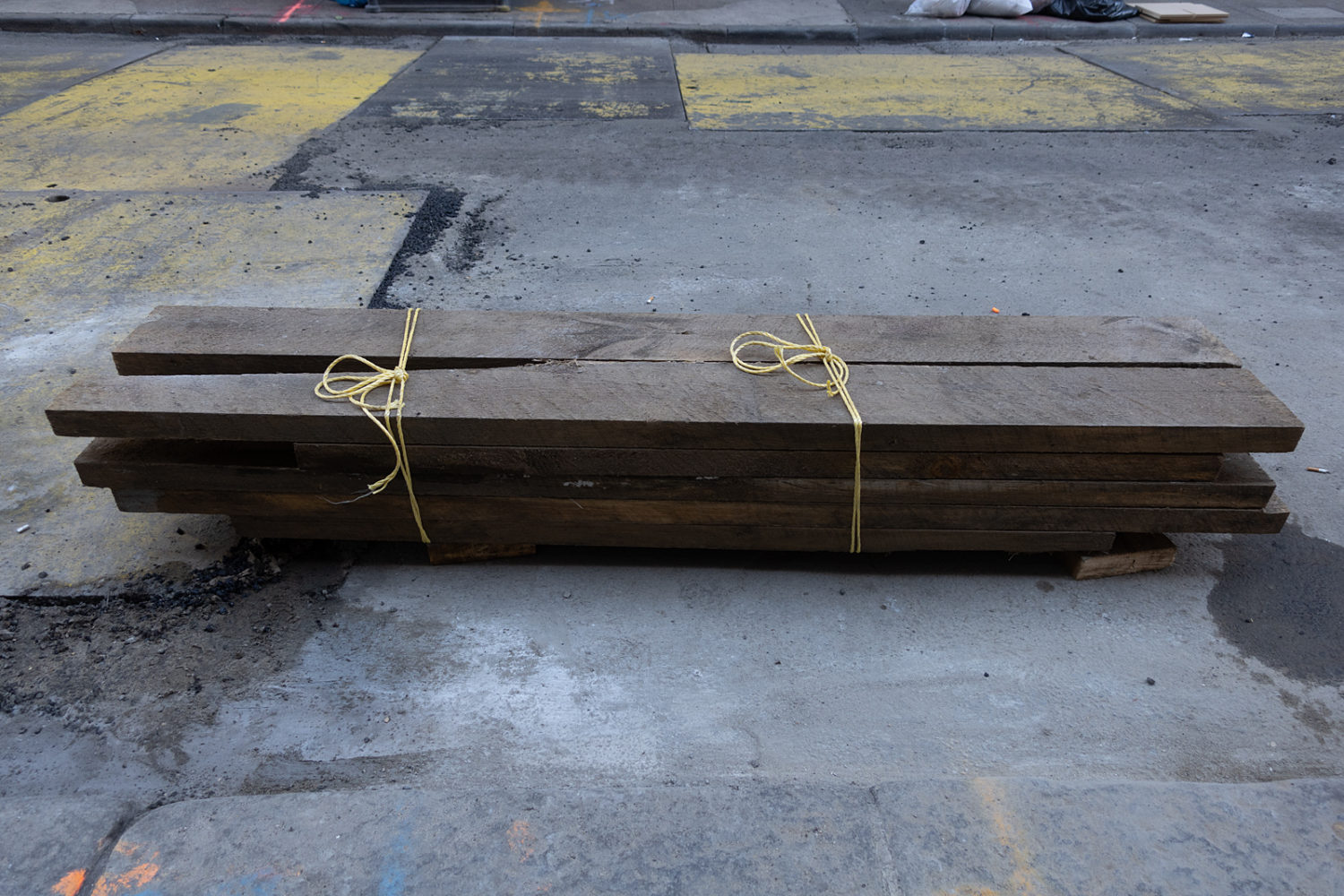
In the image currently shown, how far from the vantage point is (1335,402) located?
4.01 metres

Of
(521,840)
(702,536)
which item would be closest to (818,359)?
(702,536)

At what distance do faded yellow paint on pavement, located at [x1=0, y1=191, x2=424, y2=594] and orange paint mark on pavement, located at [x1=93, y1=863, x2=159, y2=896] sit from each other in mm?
1181

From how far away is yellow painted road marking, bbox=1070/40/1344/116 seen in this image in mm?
8648

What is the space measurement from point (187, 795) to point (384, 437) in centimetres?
114

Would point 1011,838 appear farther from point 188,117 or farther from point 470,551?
point 188,117

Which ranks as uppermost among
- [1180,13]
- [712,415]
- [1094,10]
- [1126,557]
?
[712,415]

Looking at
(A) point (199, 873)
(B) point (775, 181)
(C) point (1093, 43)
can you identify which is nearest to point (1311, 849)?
(A) point (199, 873)

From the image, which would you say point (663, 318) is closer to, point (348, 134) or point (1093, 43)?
point (348, 134)

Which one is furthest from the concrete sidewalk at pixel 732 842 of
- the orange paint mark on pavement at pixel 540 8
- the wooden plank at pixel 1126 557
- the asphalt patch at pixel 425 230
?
the orange paint mark on pavement at pixel 540 8

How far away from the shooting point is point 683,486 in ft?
9.32

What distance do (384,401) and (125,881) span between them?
1439mm

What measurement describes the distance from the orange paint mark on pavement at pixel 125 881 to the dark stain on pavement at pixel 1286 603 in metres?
3.26

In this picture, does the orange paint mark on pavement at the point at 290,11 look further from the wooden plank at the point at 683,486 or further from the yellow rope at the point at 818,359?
the yellow rope at the point at 818,359

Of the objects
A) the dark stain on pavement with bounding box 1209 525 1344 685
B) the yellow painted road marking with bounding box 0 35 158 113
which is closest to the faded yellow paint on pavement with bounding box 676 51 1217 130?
the dark stain on pavement with bounding box 1209 525 1344 685
